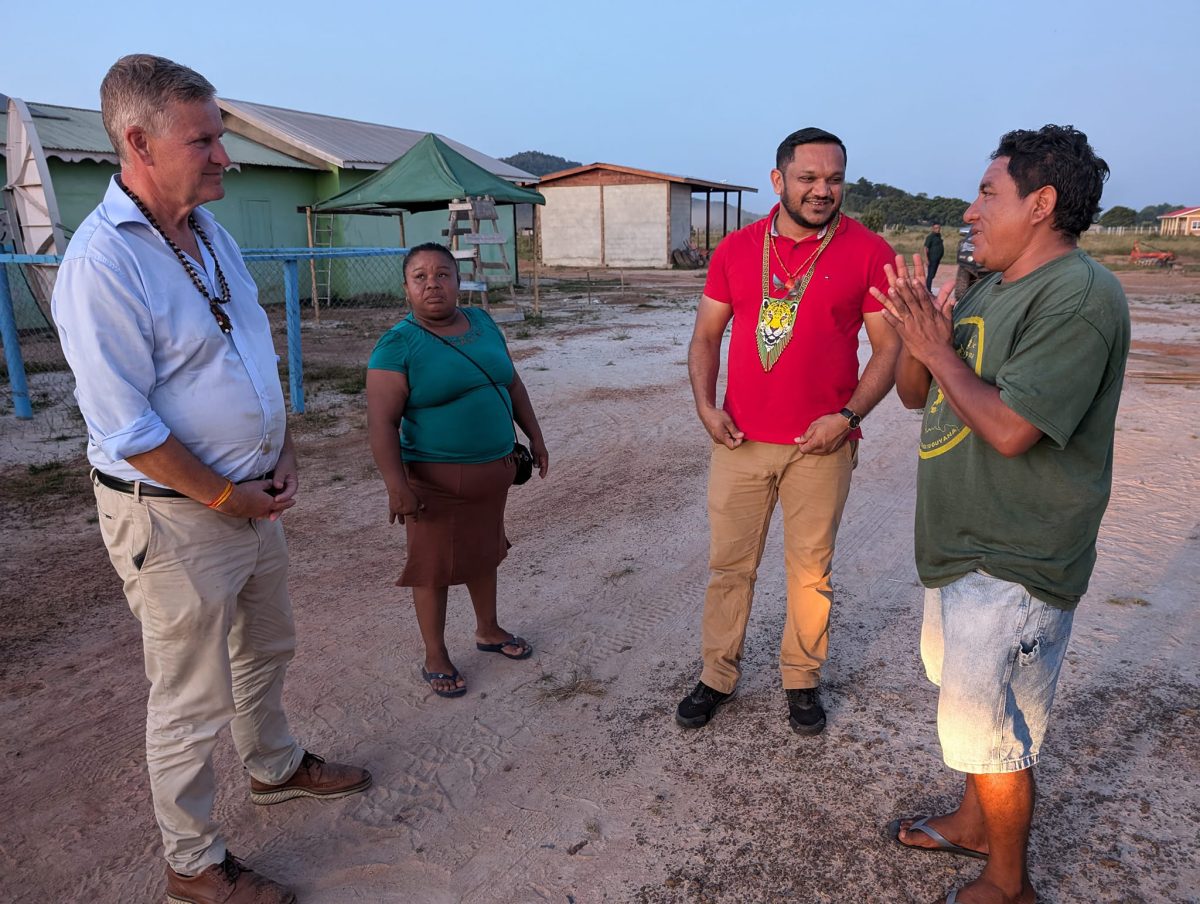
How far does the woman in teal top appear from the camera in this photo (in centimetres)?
329

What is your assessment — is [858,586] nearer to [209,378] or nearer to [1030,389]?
[1030,389]

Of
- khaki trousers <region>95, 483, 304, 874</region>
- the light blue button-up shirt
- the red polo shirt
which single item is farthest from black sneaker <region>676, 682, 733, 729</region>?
the light blue button-up shirt

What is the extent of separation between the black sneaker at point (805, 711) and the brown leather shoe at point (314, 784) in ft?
5.23

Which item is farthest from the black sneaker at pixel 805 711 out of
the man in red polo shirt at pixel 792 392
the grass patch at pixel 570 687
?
the grass patch at pixel 570 687

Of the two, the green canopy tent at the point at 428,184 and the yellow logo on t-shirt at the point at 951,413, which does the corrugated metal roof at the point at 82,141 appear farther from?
the yellow logo on t-shirt at the point at 951,413

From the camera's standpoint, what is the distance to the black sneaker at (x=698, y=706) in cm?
331

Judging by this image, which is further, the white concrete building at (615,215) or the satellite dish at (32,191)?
the white concrete building at (615,215)

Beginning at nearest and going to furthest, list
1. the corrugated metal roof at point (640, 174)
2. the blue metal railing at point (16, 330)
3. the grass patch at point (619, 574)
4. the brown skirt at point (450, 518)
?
1. the brown skirt at point (450, 518)
2. the grass patch at point (619, 574)
3. the blue metal railing at point (16, 330)
4. the corrugated metal roof at point (640, 174)

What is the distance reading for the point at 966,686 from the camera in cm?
220

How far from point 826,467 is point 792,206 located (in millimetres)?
950

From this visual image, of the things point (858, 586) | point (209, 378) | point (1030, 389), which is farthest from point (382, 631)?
point (1030, 389)

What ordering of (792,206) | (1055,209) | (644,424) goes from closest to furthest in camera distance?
(1055,209) < (792,206) < (644,424)

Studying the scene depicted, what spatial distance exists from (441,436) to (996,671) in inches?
84.6

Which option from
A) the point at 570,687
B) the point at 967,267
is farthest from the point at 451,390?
the point at 967,267
